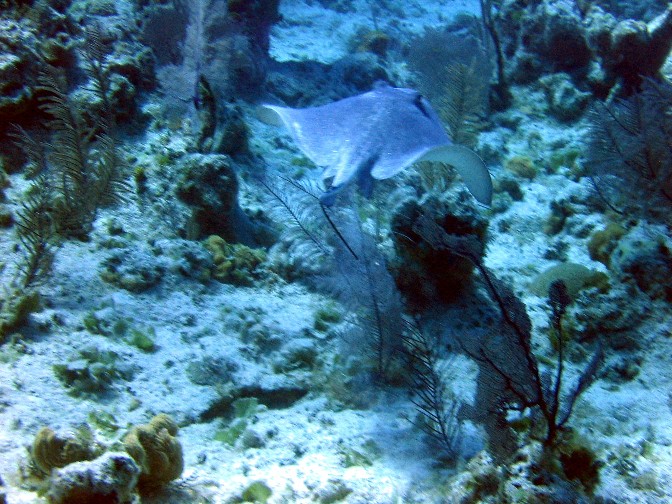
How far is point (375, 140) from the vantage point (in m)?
→ 3.38

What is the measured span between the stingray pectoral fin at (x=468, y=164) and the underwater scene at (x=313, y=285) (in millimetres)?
23

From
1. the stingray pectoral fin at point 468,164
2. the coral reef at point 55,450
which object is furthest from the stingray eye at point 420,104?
the coral reef at point 55,450

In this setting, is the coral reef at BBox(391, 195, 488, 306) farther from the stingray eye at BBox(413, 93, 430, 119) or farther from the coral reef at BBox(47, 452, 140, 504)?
the coral reef at BBox(47, 452, 140, 504)

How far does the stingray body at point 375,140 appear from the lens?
320 cm

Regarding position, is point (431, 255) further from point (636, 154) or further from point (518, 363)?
point (636, 154)

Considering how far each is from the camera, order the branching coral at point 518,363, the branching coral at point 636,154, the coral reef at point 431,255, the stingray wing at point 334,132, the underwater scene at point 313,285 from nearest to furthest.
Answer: the branching coral at point 518,363
the underwater scene at point 313,285
the stingray wing at point 334,132
the coral reef at point 431,255
the branching coral at point 636,154

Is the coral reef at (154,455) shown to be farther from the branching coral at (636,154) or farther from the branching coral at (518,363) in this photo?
the branching coral at (636,154)

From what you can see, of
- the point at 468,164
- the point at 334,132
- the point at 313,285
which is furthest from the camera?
the point at 313,285

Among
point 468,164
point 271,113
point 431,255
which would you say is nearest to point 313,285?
point 431,255

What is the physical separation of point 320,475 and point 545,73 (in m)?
7.64

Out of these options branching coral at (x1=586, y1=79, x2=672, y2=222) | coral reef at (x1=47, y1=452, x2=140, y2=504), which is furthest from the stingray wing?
branching coral at (x1=586, y1=79, x2=672, y2=222)

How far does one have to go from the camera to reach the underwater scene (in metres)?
2.41

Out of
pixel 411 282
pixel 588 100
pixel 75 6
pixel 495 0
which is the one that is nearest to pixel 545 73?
pixel 588 100

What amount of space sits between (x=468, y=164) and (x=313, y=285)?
1.91m
